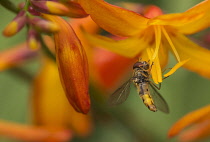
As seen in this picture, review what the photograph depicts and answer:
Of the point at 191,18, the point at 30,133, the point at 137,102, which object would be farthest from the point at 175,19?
the point at 137,102

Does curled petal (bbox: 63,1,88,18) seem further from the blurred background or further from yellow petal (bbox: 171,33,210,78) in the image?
the blurred background

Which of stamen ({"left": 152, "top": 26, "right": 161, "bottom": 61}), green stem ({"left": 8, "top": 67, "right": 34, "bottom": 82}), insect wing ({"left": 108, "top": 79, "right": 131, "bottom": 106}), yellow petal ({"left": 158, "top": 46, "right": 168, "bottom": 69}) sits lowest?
Result: green stem ({"left": 8, "top": 67, "right": 34, "bottom": 82})

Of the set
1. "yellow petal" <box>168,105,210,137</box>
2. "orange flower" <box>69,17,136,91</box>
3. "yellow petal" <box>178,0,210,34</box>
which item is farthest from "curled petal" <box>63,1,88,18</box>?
"orange flower" <box>69,17,136,91</box>

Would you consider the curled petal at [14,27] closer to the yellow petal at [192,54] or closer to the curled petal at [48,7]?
the curled petal at [48,7]

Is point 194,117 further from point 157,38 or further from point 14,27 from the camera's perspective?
point 14,27

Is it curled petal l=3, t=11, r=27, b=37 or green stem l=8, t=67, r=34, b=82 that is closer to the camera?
curled petal l=3, t=11, r=27, b=37

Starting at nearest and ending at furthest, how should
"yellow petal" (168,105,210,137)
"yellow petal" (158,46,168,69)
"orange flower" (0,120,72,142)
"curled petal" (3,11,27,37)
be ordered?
"curled petal" (3,11,27,37) < "yellow petal" (168,105,210,137) < "yellow petal" (158,46,168,69) < "orange flower" (0,120,72,142)

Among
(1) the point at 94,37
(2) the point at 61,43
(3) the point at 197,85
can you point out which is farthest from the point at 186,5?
(2) the point at 61,43
